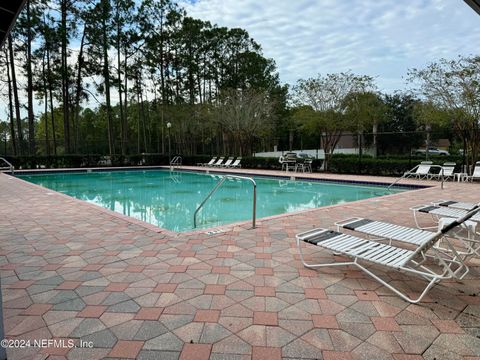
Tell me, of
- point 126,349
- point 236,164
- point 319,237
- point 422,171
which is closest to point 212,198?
point 319,237

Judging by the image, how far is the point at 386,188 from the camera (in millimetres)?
10133

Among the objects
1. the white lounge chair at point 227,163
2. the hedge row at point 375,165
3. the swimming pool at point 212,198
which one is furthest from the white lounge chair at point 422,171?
the white lounge chair at point 227,163

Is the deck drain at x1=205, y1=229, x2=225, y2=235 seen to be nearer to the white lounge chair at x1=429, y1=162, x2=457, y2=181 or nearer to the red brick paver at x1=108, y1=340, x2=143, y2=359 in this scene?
the red brick paver at x1=108, y1=340, x2=143, y2=359

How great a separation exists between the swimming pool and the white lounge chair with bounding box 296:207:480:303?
3338mm

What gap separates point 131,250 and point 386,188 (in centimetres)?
898

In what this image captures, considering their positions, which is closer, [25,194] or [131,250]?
[131,250]

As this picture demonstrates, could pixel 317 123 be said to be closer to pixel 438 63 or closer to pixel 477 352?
pixel 438 63

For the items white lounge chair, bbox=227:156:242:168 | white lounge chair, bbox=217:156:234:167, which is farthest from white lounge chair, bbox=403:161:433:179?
white lounge chair, bbox=217:156:234:167

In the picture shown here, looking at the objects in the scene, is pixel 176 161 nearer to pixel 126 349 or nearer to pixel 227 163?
pixel 227 163

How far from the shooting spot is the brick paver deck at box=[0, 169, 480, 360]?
5.73 feet

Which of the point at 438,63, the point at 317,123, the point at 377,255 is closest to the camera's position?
the point at 377,255

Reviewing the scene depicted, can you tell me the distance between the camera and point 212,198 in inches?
354

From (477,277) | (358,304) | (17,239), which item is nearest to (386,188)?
(477,277)

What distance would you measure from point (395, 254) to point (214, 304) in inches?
58.4
